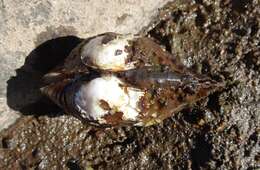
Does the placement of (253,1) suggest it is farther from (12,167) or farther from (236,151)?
(12,167)

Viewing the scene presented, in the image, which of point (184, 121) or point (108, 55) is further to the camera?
point (184, 121)

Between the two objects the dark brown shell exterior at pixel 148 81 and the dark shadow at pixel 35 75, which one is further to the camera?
the dark shadow at pixel 35 75

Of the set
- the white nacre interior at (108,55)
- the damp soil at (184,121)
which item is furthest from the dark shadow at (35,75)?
the white nacre interior at (108,55)

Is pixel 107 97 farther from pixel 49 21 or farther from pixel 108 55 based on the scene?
pixel 49 21

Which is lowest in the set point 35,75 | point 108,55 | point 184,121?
point 184,121

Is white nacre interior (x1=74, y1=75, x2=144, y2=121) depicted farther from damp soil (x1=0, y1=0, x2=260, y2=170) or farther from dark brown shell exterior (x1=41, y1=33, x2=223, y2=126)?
damp soil (x1=0, y1=0, x2=260, y2=170)

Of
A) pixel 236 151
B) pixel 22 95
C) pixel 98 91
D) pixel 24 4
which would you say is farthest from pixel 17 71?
pixel 236 151

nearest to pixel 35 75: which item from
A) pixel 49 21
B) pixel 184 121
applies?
pixel 49 21

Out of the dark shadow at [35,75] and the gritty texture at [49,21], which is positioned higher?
the gritty texture at [49,21]

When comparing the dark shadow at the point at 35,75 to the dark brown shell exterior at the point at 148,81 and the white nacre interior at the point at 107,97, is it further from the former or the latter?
the white nacre interior at the point at 107,97
